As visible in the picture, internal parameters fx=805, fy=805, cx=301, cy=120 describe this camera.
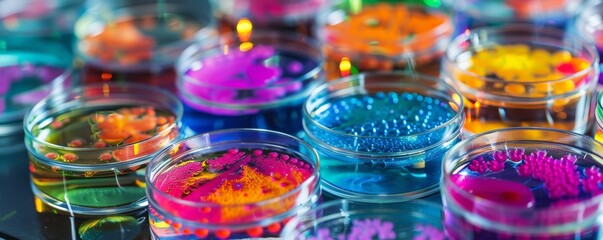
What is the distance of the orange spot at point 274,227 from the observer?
55.3 inches

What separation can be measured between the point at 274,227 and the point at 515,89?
0.69 meters

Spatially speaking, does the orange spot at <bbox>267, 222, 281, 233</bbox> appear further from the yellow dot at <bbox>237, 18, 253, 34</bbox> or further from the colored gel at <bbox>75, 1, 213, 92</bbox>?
the yellow dot at <bbox>237, 18, 253, 34</bbox>

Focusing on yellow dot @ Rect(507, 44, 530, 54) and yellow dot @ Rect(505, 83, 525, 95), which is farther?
yellow dot @ Rect(507, 44, 530, 54)

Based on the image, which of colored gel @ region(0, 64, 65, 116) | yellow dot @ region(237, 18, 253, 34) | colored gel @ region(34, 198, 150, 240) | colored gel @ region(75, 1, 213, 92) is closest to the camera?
colored gel @ region(34, 198, 150, 240)

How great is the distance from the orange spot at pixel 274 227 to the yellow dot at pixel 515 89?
0.67m

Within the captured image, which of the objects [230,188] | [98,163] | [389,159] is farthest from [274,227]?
[98,163]

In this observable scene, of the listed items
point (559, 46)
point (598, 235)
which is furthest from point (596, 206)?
point (559, 46)

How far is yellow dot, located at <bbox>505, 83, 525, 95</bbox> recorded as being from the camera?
1.78 metres

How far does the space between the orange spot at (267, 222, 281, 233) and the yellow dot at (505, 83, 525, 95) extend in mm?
672

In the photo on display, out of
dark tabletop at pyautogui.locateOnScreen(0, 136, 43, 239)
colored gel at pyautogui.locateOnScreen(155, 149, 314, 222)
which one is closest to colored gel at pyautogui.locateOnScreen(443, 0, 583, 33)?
colored gel at pyautogui.locateOnScreen(155, 149, 314, 222)

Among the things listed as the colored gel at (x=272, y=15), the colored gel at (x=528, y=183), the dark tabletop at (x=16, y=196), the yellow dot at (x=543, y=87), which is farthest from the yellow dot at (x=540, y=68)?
the dark tabletop at (x=16, y=196)

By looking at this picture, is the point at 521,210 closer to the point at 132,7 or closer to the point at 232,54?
the point at 232,54

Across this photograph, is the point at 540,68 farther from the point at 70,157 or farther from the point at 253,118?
the point at 70,157

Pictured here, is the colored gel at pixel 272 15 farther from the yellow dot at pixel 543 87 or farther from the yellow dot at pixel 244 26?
the yellow dot at pixel 543 87
